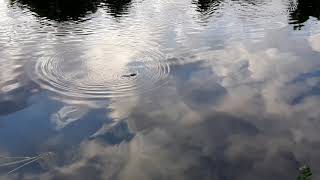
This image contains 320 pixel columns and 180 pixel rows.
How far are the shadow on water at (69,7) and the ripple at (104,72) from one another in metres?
9.31

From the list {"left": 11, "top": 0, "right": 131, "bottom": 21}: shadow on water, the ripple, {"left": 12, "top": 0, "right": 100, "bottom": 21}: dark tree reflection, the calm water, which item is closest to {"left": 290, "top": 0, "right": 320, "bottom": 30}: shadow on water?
the calm water

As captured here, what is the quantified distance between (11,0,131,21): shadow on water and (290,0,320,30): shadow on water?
13826 mm

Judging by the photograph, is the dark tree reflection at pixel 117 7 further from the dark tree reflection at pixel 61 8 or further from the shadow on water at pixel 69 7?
the dark tree reflection at pixel 61 8

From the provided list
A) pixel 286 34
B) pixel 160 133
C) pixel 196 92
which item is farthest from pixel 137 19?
pixel 160 133

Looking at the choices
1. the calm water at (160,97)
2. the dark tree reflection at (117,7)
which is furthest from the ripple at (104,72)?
the dark tree reflection at (117,7)

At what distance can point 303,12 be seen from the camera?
34281mm

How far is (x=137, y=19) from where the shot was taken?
31.9m

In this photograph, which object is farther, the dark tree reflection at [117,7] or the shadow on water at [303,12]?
the dark tree reflection at [117,7]

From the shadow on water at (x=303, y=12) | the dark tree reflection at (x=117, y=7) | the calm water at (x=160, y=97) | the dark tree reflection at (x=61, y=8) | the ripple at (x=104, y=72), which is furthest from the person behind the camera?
the dark tree reflection at (x=117, y=7)

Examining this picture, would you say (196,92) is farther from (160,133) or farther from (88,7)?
(88,7)

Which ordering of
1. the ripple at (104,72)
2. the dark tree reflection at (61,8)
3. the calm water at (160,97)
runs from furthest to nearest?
the dark tree reflection at (61,8) < the ripple at (104,72) < the calm water at (160,97)

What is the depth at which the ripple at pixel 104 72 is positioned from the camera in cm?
2034

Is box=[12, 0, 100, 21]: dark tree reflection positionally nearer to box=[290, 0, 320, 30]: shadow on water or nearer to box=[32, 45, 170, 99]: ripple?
box=[32, 45, 170, 99]: ripple

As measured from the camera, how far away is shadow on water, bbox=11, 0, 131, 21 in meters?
33.3
